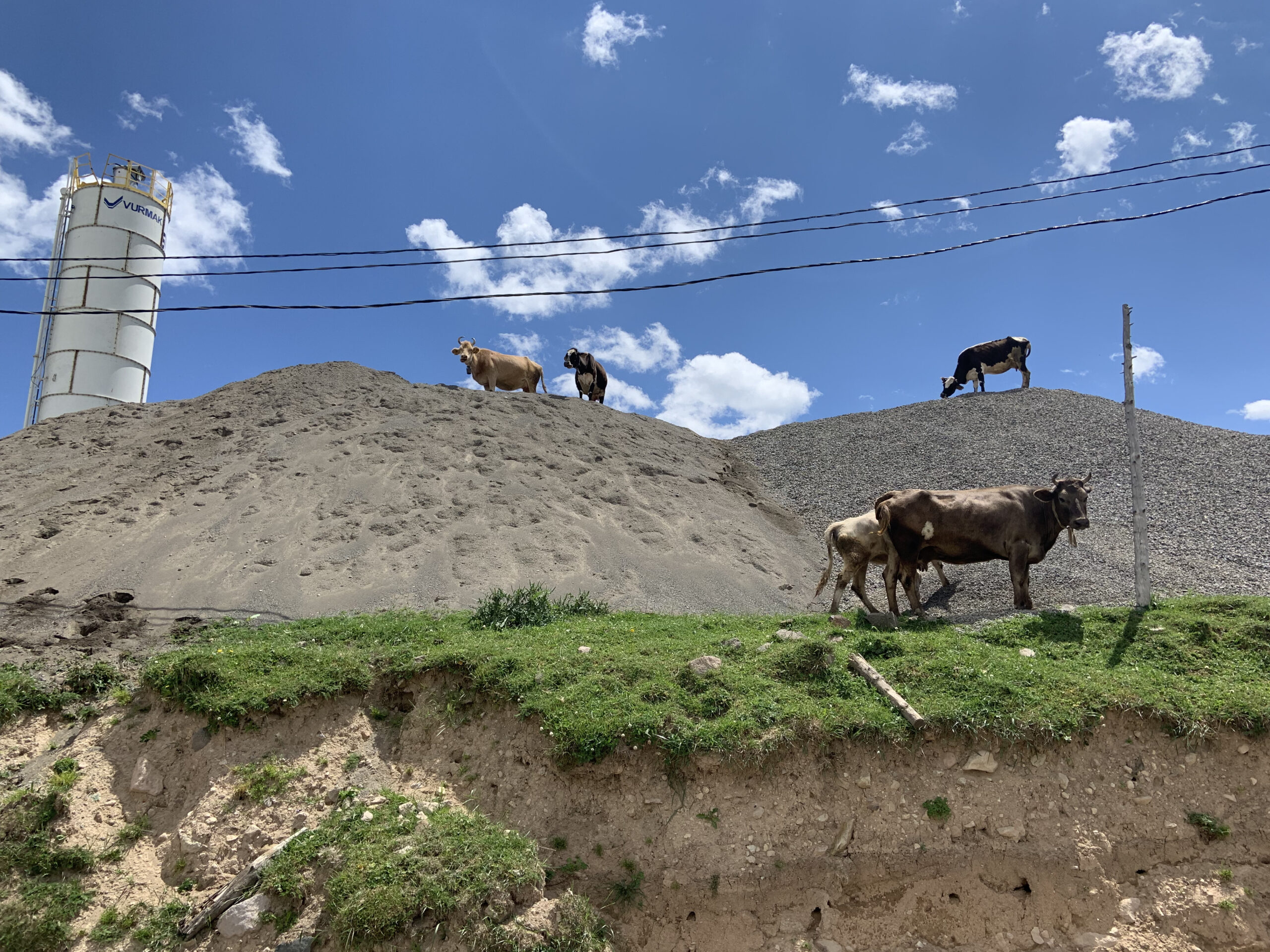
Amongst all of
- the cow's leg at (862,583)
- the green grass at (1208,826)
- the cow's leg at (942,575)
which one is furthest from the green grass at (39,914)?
the cow's leg at (942,575)

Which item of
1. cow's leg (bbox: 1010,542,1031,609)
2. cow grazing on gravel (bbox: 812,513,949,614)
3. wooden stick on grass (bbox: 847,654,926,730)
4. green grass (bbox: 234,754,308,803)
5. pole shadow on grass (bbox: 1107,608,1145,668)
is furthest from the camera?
cow grazing on gravel (bbox: 812,513,949,614)

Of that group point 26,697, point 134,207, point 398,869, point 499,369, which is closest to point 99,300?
point 134,207

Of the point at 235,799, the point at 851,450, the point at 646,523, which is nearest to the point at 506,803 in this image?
the point at 235,799

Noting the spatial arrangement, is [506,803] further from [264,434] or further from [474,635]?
[264,434]

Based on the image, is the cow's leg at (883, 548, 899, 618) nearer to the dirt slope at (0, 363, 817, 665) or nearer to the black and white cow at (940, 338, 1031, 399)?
the dirt slope at (0, 363, 817, 665)

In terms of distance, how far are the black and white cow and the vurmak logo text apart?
3416 centimetres

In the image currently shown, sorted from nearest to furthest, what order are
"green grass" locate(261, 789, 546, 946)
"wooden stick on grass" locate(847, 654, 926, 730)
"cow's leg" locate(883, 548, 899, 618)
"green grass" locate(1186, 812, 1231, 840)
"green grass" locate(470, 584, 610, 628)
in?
"green grass" locate(261, 789, 546, 946) → "green grass" locate(1186, 812, 1231, 840) → "wooden stick on grass" locate(847, 654, 926, 730) → "green grass" locate(470, 584, 610, 628) → "cow's leg" locate(883, 548, 899, 618)

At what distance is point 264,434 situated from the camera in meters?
21.8

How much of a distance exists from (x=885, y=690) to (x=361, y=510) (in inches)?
533

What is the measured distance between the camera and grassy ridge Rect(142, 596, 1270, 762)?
7859 mm

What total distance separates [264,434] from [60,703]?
13377mm

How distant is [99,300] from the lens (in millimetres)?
31469

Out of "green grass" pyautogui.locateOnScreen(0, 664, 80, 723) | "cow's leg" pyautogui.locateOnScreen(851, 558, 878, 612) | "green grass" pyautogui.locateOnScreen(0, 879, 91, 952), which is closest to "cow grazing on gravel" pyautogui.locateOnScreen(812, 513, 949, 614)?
"cow's leg" pyautogui.locateOnScreen(851, 558, 878, 612)

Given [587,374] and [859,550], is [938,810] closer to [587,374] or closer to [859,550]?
[859,550]
